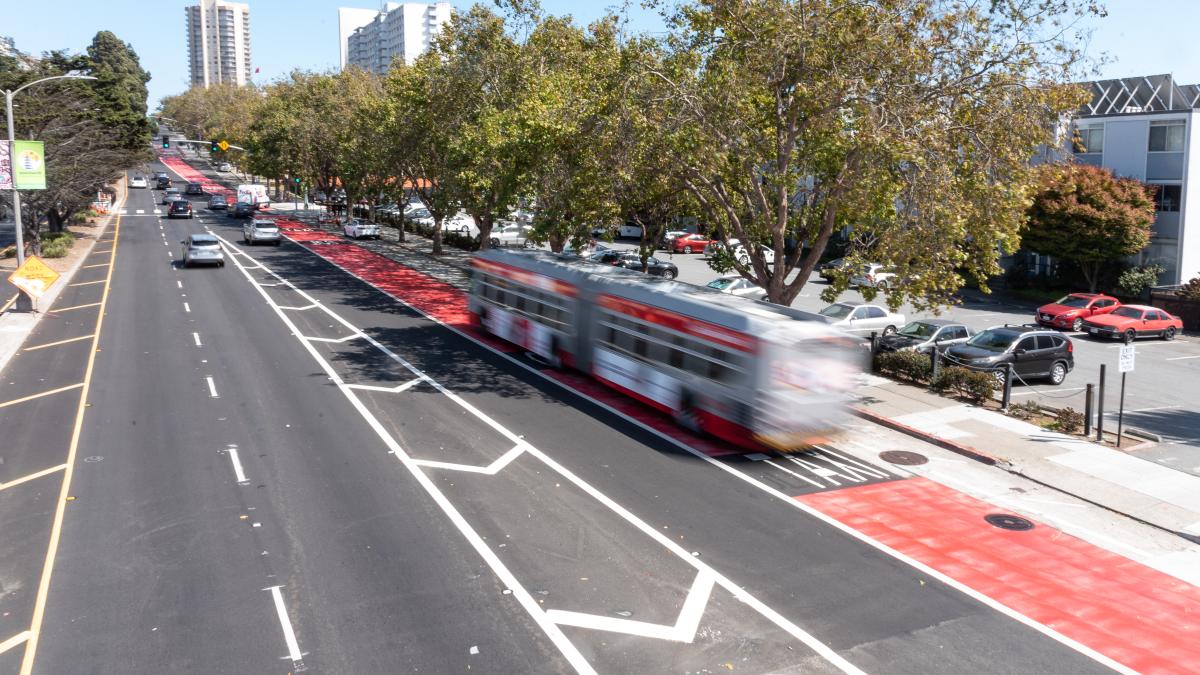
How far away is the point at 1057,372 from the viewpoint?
27.2 metres

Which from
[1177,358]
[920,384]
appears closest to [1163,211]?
[1177,358]

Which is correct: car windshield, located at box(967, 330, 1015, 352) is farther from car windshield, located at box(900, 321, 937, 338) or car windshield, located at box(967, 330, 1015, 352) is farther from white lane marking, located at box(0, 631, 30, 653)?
white lane marking, located at box(0, 631, 30, 653)

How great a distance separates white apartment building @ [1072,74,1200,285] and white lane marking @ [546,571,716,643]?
39508 mm

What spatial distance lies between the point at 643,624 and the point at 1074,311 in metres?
32.9

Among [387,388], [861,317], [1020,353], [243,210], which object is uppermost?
[243,210]

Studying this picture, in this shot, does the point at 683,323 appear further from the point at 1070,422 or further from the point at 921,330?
the point at 921,330

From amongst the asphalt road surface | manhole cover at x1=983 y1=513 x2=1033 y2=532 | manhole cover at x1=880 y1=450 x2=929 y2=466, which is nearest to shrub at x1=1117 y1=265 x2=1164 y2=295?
manhole cover at x1=880 y1=450 x2=929 y2=466

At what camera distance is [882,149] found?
20078mm

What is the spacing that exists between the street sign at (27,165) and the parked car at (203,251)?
1082cm

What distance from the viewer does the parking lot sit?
68.1 feet

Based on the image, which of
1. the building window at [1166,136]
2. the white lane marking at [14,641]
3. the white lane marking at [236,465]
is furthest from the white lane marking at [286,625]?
the building window at [1166,136]

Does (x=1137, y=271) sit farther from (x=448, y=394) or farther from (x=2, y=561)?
(x=2, y=561)

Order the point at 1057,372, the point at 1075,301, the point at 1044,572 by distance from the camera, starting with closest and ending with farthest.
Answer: the point at 1044,572
the point at 1057,372
the point at 1075,301

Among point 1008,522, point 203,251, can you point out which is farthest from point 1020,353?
point 203,251
